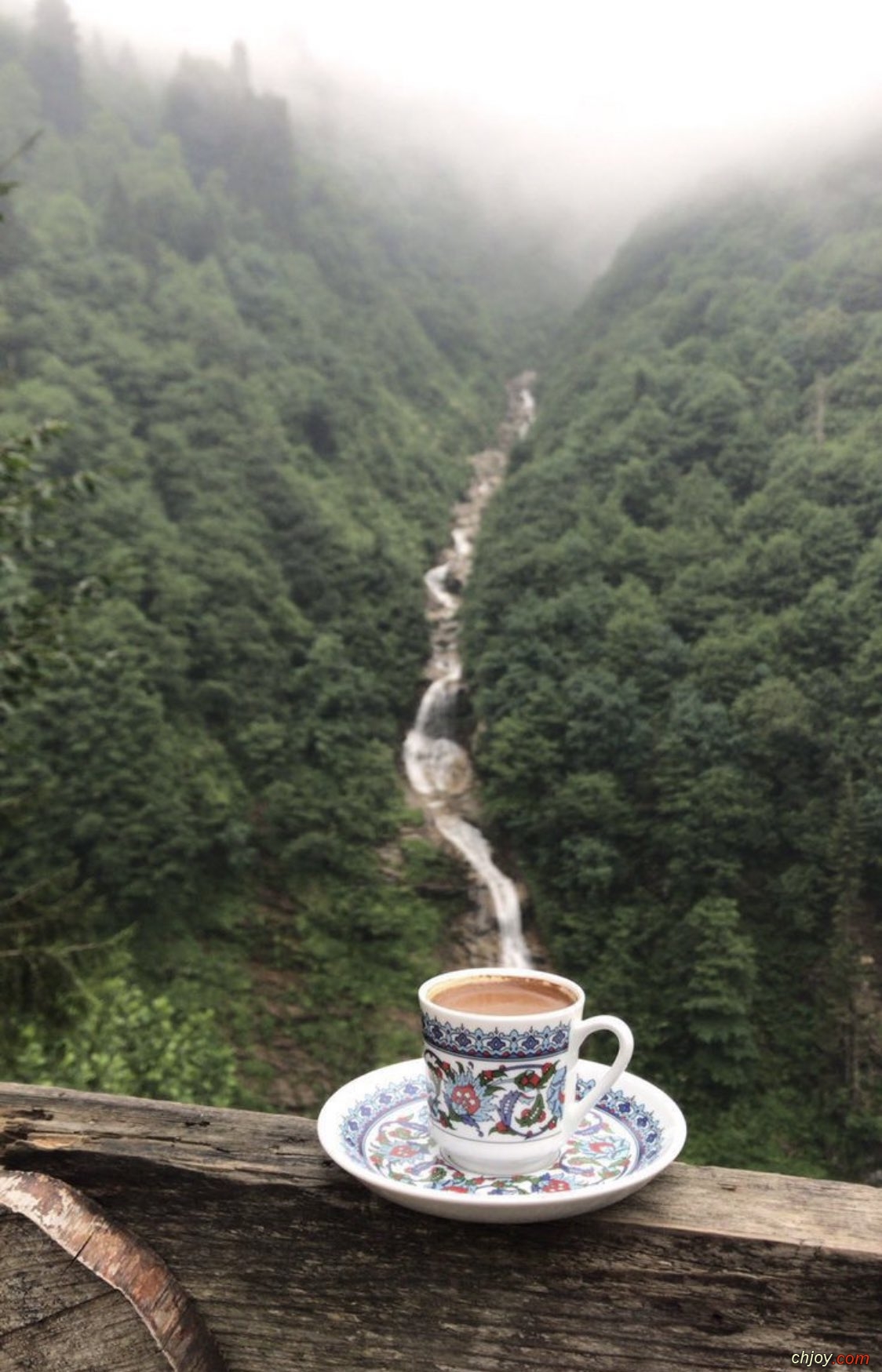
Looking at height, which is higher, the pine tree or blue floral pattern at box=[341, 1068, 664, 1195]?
the pine tree

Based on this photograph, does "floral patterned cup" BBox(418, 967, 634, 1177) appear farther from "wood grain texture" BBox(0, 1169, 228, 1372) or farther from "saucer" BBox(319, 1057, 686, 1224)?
"wood grain texture" BBox(0, 1169, 228, 1372)

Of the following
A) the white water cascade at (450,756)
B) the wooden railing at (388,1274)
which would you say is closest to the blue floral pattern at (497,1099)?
the wooden railing at (388,1274)

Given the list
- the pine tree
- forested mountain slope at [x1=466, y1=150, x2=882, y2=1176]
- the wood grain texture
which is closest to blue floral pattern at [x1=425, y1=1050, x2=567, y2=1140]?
the wood grain texture

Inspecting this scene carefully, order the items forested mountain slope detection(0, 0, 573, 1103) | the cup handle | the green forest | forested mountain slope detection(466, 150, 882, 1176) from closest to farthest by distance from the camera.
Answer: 1. the cup handle
2. forested mountain slope detection(0, 0, 573, 1103)
3. the green forest
4. forested mountain slope detection(466, 150, 882, 1176)

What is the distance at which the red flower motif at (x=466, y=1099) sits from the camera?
3.54ft

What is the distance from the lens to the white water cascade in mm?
18062

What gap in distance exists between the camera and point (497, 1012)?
1.18m

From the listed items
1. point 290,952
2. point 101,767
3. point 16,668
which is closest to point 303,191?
point 101,767

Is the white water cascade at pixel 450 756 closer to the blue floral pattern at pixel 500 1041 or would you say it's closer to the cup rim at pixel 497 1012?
the cup rim at pixel 497 1012

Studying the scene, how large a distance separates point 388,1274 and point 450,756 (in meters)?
21.2

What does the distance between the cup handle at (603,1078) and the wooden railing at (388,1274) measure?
16cm

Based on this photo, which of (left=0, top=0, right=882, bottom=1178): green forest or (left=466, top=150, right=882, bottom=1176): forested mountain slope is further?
(left=466, top=150, right=882, bottom=1176): forested mountain slope

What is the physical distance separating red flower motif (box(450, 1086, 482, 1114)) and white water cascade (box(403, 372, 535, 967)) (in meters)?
12.6

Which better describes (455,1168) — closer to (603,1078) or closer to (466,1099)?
(466,1099)
